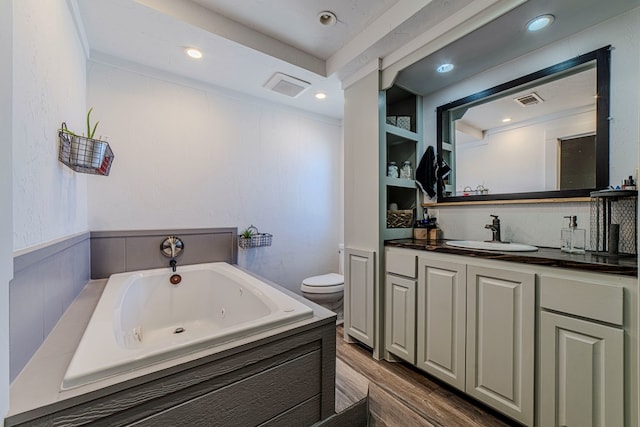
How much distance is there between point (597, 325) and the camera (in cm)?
100

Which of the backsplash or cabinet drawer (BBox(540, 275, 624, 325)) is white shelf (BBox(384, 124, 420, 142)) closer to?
the backsplash

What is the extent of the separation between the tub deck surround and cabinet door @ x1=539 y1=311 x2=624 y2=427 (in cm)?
96

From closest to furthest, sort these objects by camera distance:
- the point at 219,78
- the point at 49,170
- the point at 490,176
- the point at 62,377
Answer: the point at 62,377, the point at 49,170, the point at 490,176, the point at 219,78

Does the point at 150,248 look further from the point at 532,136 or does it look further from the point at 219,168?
the point at 532,136

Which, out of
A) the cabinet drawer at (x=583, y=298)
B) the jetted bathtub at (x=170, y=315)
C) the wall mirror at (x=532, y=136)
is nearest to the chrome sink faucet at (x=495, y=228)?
the wall mirror at (x=532, y=136)

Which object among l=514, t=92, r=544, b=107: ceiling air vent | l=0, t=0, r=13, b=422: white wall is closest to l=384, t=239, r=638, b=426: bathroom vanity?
l=514, t=92, r=544, b=107: ceiling air vent

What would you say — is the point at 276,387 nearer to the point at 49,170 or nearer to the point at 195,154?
the point at 49,170

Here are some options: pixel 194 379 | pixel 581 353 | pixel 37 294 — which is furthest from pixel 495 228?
pixel 37 294

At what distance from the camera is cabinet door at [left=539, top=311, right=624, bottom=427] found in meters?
0.97

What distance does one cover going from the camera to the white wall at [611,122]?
4.14ft

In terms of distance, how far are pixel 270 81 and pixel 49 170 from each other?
62.5 inches

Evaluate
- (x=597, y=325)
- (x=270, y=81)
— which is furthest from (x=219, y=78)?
(x=597, y=325)

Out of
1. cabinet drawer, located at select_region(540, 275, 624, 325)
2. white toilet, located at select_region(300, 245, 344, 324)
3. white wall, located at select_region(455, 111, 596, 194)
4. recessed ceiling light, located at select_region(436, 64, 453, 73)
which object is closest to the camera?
cabinet drawer, located at select_region(540, 275, 624, 325)

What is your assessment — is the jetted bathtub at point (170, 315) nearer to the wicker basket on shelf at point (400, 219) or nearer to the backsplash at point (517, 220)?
the wicker basket on shelf at point (400, 219)
